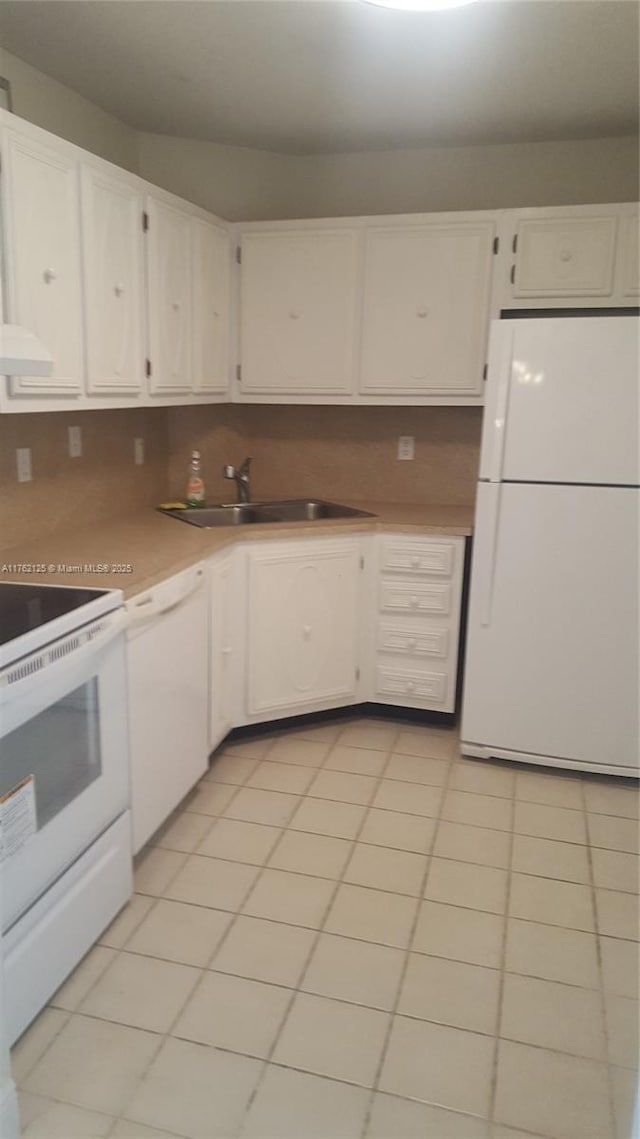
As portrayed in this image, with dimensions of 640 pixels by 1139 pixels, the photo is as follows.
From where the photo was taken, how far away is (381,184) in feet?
11.1

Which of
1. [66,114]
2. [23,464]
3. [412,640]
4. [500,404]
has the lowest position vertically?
[412,640]

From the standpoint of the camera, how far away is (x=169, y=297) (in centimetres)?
278

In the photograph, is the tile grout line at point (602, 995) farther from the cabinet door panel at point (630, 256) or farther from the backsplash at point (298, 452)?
the cabinet door panel at point (630, 256)

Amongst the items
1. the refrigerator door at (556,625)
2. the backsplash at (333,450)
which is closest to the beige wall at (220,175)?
the backsplash at (333,450)

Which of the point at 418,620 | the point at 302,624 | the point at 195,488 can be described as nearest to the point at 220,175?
the point at 195,488

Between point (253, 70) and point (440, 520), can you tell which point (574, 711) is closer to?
point (440, 520)

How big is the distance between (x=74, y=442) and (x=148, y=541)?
52cm

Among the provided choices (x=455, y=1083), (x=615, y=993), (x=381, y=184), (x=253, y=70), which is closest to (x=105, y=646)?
(x=455, y=1083)

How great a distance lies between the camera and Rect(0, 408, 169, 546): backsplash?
7.98 ft

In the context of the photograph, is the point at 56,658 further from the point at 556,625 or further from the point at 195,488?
the point at 556,625

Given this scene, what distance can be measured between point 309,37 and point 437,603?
201cm

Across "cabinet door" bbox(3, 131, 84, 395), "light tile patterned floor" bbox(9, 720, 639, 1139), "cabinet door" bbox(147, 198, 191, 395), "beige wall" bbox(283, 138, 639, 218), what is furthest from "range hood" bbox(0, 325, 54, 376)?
"beige wall" bbox(283, 138, 639, 218)

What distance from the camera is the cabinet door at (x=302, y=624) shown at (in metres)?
2.93

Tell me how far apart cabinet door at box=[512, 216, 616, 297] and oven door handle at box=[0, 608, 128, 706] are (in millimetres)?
2152
